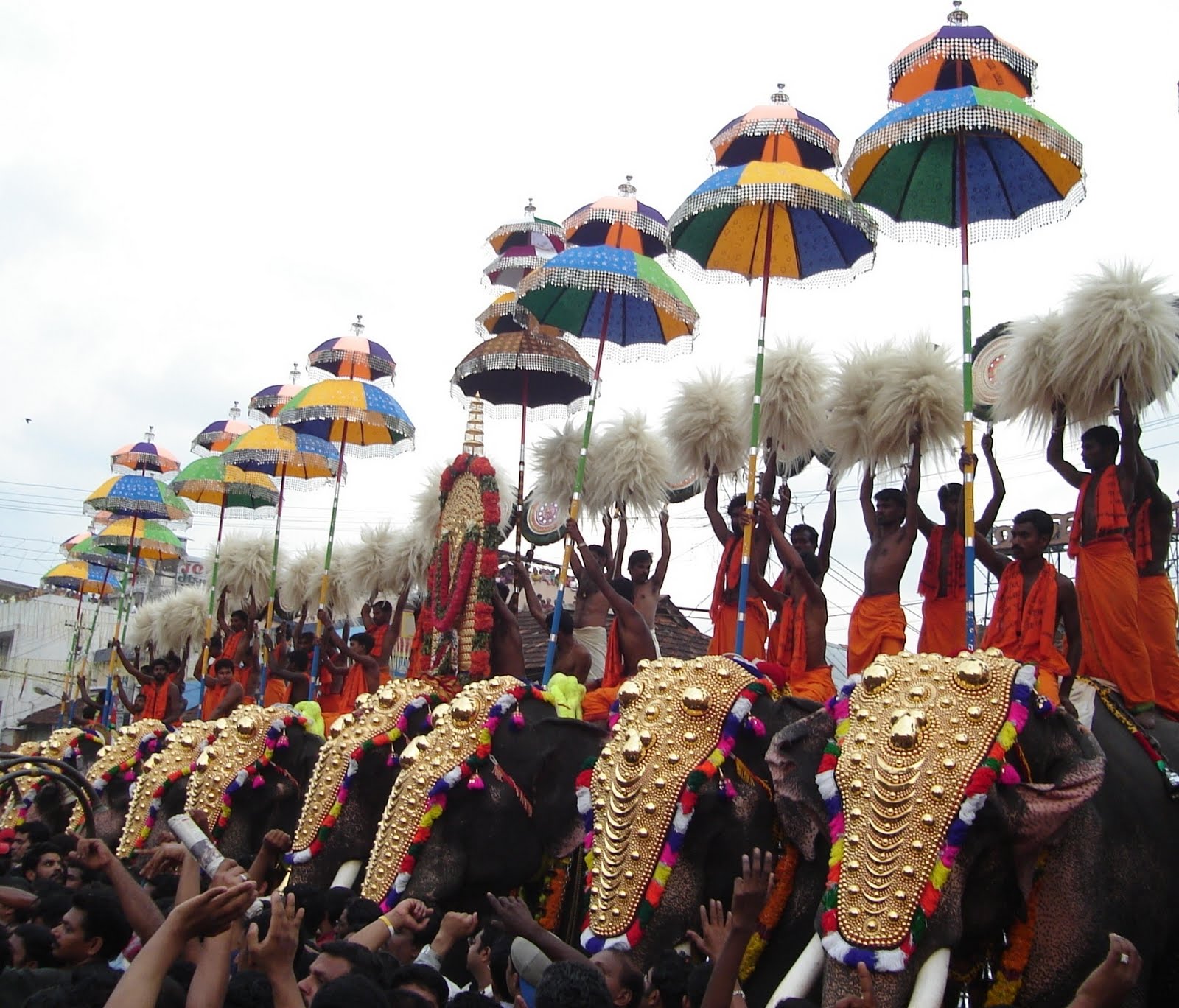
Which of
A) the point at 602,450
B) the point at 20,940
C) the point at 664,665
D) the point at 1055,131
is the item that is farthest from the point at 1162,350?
the point at 20,940

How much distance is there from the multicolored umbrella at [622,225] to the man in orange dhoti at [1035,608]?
438cm

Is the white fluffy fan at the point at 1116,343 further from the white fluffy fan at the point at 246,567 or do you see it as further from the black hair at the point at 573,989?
the white fluffy fan at the point at 246,567

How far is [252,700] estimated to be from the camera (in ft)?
44.9

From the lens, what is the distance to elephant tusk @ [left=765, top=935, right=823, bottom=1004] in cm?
410

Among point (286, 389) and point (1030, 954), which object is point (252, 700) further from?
point (1030, 954)

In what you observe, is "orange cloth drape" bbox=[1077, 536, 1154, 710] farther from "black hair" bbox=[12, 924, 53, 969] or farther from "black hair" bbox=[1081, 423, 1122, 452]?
"black hair" bbox=[12, 924, 53, 969]

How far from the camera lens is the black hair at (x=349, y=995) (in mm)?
2875

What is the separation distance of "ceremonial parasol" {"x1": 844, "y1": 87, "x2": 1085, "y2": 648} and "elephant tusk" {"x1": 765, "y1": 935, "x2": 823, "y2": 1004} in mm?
1833

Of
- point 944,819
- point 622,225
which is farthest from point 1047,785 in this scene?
point 622,225

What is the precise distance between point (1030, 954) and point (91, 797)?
132 inches

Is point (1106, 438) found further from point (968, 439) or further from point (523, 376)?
point (523, 376)

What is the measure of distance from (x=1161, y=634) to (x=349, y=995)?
4.58 meters

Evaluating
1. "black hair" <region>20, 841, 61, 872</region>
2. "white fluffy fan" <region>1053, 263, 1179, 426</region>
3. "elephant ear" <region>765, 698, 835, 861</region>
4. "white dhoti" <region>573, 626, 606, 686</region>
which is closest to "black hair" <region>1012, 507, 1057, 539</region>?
"white fluffy fan" <region>1053, 263, 1179, 426</region>

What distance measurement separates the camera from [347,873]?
679 cm
